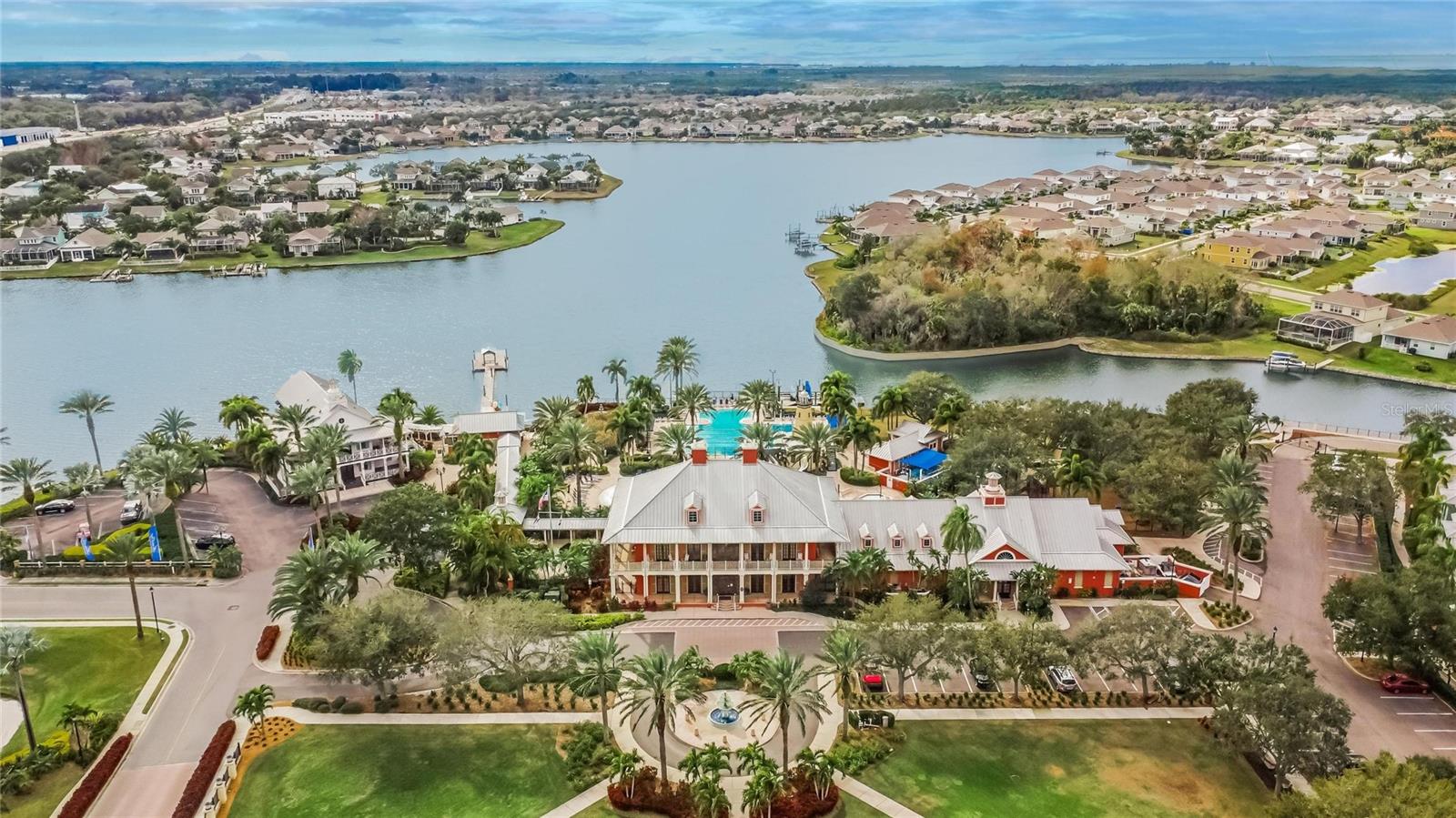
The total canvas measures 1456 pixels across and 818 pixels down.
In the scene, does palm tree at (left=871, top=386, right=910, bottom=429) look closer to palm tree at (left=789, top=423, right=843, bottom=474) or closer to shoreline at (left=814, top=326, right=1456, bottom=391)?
palm tree at (left=789, top=423, right=843, bottom=474)

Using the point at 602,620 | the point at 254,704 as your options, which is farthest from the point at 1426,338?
the point at 254,704

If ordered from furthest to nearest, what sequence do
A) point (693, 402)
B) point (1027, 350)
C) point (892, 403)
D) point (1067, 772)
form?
1. point (1027, 350)
2. point (693, 402)
3. point (892, 403)
4. point (1067, 772)

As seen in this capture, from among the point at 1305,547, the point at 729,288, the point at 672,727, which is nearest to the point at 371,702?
the point at 672,727

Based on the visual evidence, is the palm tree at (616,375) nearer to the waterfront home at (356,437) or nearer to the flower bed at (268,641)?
the waterfront home at (356,437)

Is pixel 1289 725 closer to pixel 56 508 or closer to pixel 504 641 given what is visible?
pixel 504 641

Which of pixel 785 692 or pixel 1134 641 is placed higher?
pixel 785 692

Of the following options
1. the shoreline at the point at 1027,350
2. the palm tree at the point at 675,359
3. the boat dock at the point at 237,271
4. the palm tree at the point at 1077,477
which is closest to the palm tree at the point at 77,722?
the palm tree at the point at 1077,477
